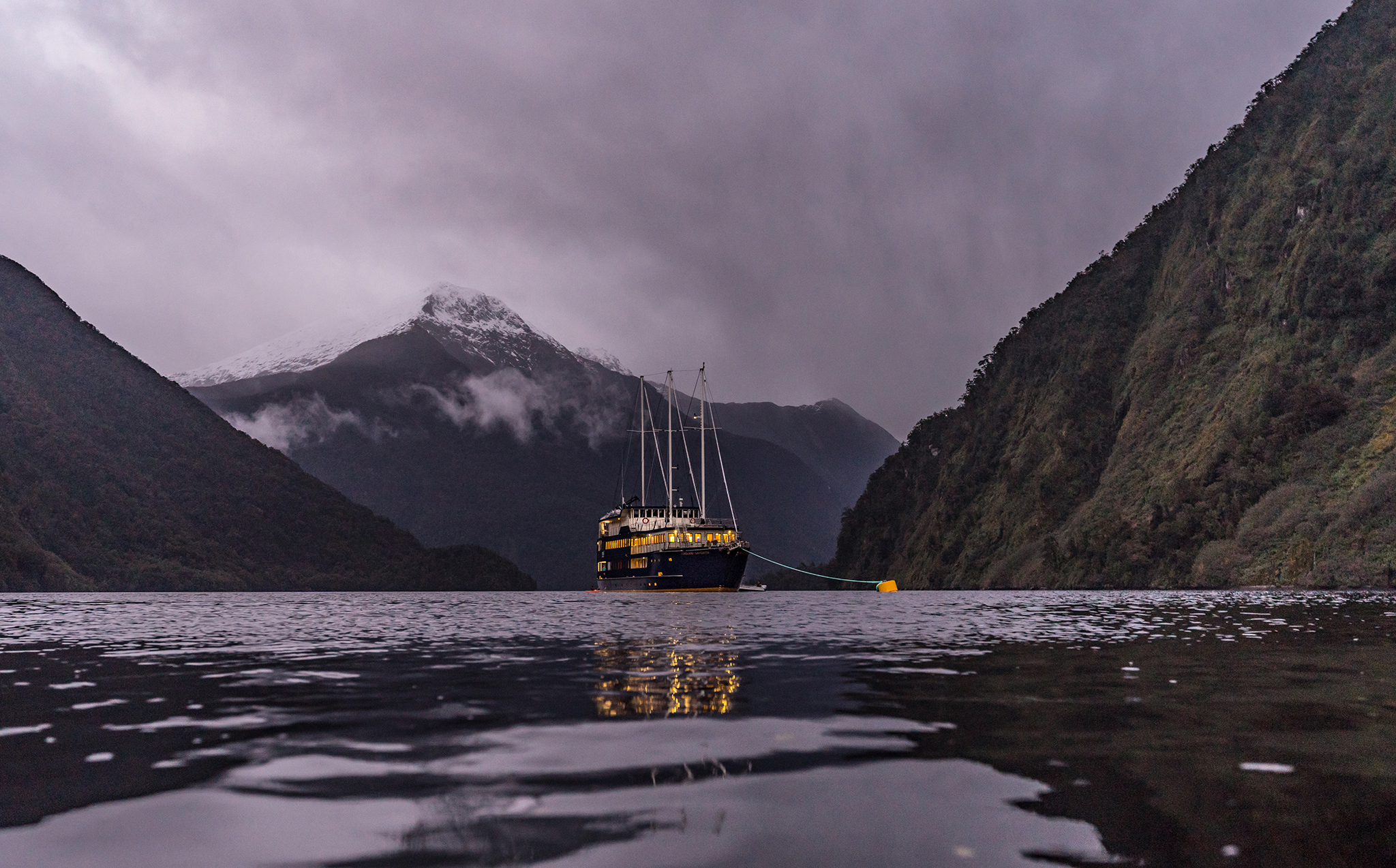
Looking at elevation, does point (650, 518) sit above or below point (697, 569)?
above

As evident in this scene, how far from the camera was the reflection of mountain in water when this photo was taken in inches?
547

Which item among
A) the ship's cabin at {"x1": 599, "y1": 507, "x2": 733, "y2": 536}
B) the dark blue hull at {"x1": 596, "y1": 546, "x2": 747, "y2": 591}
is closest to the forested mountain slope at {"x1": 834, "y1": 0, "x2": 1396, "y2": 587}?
the dark blue hull at {"x1": 596, "y1": 546, "x2": 747, "y2": 591}

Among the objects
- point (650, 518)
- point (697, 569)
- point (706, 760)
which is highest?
point (650, 518)

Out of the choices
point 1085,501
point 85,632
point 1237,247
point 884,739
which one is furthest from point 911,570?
point 884,739

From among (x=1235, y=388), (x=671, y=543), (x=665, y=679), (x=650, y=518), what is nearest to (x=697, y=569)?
(x=671, y=543)

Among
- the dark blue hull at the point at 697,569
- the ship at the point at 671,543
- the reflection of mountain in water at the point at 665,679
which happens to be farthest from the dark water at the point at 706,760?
the dark blue hull at the point at 697,569

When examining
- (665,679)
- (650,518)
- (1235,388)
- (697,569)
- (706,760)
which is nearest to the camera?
(706,760)

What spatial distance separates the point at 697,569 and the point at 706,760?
109 m

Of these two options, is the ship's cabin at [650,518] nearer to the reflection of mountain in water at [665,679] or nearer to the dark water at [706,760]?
the reflection of mountain in water at [665,679]

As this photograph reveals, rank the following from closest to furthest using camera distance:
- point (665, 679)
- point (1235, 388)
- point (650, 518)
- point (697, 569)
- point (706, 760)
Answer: point (706, 760) < point (665, 679) < point (697, 569) < point (1235, 388) < point (650, 518)

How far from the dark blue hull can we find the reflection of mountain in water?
8933 cm

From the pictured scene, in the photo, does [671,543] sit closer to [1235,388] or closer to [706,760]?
[1235,388]

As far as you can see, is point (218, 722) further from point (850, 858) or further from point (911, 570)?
point (911, 570)

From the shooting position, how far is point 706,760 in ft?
32.3
